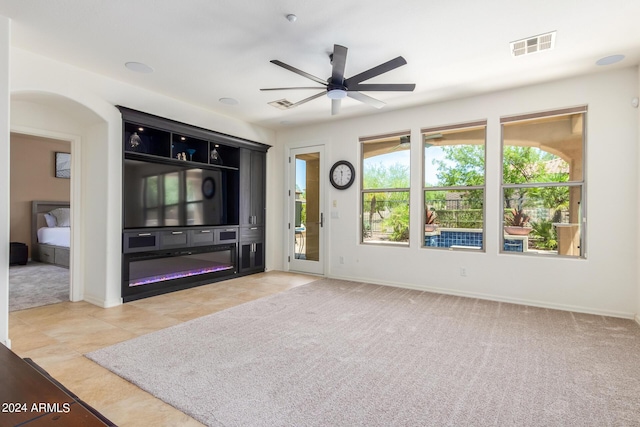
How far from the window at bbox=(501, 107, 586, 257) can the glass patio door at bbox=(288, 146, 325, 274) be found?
9.59 feet

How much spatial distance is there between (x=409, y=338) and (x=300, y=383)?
1.23 m

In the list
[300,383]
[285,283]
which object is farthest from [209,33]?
[285,283]

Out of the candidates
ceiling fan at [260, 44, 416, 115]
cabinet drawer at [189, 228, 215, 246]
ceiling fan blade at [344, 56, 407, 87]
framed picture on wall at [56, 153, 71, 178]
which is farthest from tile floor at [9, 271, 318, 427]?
framed picture on wall at [56, 153, 71, 178]

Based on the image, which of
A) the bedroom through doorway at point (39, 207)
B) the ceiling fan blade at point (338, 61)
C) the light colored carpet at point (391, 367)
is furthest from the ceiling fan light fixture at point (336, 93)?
the bedroom through doorway at point (39, 207)

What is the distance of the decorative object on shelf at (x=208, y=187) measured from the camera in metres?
5.23

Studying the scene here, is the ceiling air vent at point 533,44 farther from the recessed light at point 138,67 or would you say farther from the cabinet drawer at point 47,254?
the cabinet drawer at point 47,254

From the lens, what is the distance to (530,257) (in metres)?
4.12

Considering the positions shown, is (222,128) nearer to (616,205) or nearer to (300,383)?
(300,383)

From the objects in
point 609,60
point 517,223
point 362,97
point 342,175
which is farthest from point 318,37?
point 517,223

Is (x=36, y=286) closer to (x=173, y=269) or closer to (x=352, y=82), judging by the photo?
(x=173, y=269)

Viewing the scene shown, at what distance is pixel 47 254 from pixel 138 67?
538cm

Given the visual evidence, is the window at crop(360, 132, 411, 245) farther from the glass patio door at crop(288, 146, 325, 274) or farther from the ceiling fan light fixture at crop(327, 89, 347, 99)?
the ceiling fan light fixture at crop(327, 89, 347, 99)

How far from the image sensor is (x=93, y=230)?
408 centimetres

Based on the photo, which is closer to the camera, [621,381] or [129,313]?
[621,381]
